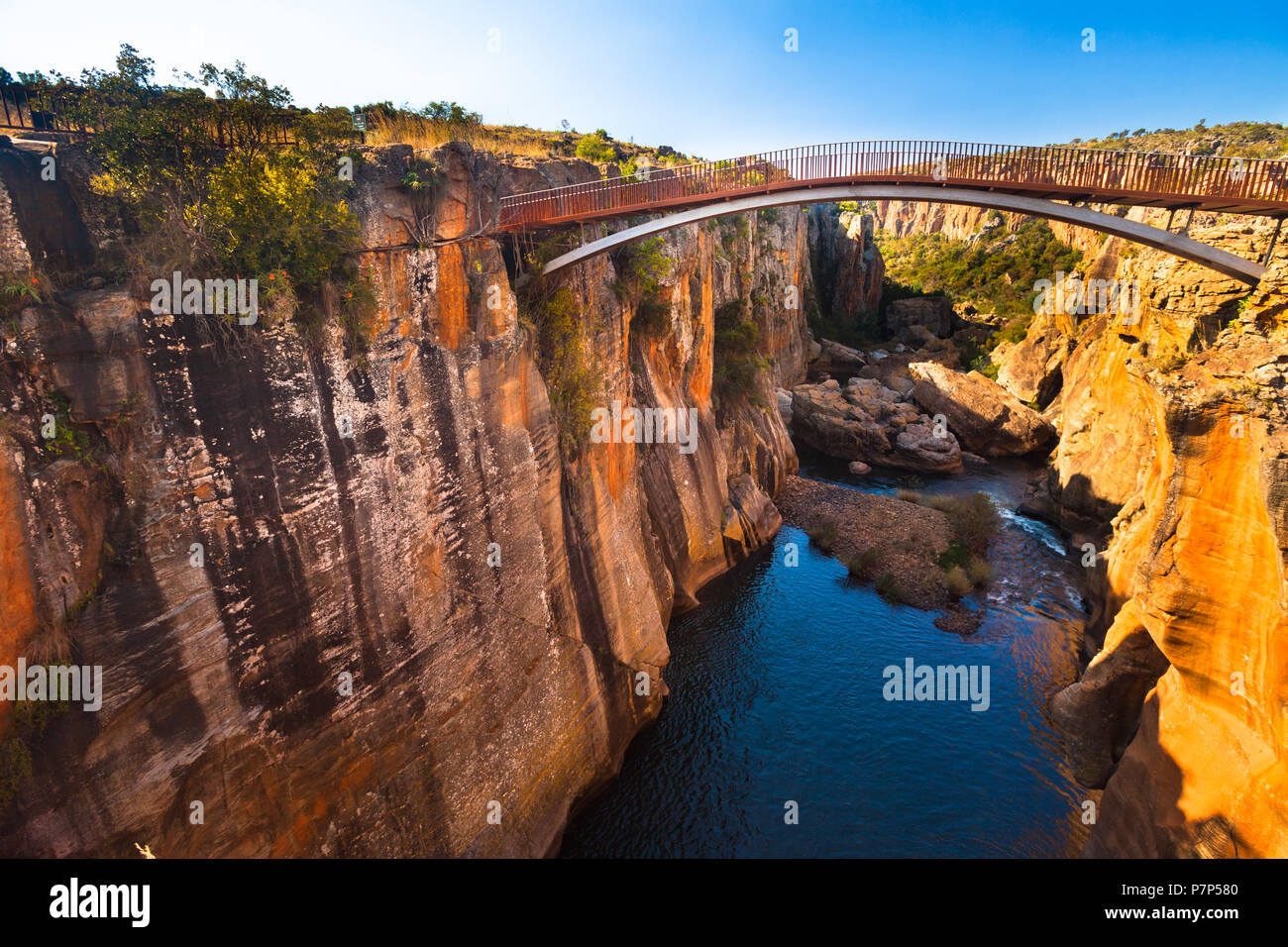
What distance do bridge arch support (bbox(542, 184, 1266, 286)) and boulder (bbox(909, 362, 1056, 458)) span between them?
24.6 m

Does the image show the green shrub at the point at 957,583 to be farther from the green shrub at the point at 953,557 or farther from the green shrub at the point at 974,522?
the green shrub at the point at 974,522

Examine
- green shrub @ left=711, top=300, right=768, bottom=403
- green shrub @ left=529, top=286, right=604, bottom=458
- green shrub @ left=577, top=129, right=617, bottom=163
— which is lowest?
green shrub @ left=711, top=300, right=768, bottom=403

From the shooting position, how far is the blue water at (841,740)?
13.3 metres

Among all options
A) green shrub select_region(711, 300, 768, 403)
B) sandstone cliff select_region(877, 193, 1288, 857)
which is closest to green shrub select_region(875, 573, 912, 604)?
sandstone cliff select_region(877, 193, 1288, 857)

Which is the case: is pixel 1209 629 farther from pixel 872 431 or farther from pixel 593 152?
pixel 872 431

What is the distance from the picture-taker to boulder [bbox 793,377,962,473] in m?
35.6

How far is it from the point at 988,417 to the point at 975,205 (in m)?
26.6

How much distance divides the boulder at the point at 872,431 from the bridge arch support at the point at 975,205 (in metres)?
22.1

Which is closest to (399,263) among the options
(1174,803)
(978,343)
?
(1174,803)

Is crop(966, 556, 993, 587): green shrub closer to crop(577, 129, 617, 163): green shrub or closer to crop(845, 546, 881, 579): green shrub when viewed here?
crop(845, 546, 881, 579): green shrub

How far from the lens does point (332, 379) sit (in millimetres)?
9164

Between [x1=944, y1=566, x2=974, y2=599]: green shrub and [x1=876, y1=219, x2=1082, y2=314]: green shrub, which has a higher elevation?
[x1=876, y1=219, x2=1082, y2=314]: green shrub

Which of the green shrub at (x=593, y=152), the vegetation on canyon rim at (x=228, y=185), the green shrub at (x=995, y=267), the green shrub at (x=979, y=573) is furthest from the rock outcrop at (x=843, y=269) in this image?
the vegetation on canyon rim at (x=228, y=185)
